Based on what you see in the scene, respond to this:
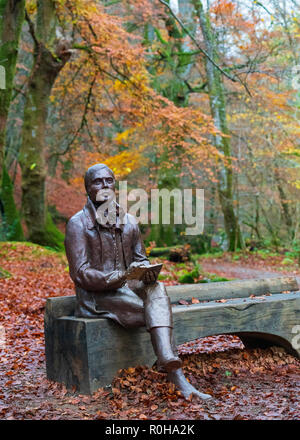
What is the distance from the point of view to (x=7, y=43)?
9.30m

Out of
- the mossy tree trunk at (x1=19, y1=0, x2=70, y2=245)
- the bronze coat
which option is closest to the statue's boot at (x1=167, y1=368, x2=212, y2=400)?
the bronze coat

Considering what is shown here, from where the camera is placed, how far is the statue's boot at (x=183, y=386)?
3.75m

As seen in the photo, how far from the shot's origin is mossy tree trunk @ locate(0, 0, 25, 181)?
911 cm

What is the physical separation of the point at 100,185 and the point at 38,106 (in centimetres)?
951

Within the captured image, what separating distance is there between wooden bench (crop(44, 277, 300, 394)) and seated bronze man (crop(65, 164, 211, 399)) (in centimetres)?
18

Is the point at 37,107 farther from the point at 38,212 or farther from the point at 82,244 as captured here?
the point at 82,244

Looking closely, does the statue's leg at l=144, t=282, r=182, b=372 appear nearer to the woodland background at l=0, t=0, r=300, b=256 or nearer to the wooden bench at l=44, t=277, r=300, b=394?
the wooden bench at l=44, t=277, r=300, b=394

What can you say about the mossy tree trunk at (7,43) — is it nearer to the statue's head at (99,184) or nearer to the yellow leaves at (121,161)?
the statue's head at (99,184)

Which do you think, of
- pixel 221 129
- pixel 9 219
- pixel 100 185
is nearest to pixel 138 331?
pixel 100 185

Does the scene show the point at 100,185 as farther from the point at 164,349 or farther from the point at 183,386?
the point at 183,386

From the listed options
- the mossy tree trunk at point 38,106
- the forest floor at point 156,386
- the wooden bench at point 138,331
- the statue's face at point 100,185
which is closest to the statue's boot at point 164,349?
the forest floor at point 156,386

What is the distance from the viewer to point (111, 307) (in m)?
4.16

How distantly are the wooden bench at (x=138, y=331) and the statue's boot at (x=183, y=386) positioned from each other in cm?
46

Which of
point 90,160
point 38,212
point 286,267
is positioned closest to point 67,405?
point 38,212
